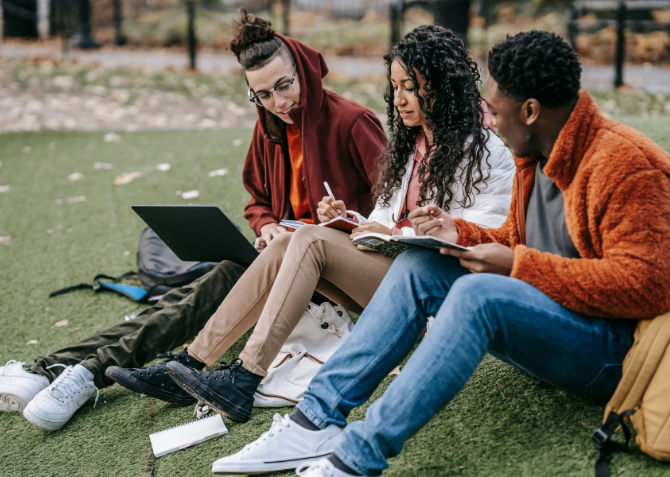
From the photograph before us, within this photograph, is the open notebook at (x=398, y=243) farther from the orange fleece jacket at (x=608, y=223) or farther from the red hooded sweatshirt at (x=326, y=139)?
the red hooded sweatshirt at (x=326, y=139)

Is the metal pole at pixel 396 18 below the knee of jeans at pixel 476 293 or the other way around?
the other way around

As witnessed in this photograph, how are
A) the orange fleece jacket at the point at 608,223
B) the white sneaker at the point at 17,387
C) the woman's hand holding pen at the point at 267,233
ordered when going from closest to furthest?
the orange fleece jacket at the point at 608,223 → the white sneaker at the point at 17,387 → the woman's hand holding pen at the point at 267,233

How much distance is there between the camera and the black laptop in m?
2.49

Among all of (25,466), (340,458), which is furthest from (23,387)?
(340,458)

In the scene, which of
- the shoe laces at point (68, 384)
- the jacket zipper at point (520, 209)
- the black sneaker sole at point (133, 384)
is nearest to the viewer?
the jacket zipper at point (520, 209)

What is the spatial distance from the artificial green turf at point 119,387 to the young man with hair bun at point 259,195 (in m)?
0.15

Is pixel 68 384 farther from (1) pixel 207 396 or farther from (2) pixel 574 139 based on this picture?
(2) pixel 574 139

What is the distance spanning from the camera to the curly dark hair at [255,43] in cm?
283

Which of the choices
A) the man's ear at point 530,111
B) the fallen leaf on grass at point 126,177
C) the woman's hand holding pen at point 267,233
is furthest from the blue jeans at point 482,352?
the fallen leaf on grass at point 126,177

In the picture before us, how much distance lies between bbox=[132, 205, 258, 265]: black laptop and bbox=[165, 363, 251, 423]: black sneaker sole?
0.62 metres

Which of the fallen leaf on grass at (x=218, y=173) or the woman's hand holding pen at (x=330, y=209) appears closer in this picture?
the woman's hand holding pen at (x=330, y=209)

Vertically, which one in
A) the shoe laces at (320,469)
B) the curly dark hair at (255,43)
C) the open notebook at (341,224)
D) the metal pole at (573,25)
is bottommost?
the shoe laces at (320,469)

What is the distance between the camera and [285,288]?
2.24 metres

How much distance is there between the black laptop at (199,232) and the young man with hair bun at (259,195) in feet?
0.32
